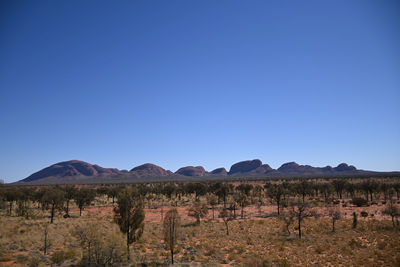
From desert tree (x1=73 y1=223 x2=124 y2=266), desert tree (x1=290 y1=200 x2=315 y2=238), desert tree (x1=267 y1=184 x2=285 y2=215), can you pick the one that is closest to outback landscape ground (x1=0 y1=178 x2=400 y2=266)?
desert tree (x1=73 y1=223 x2=124 y2=266)

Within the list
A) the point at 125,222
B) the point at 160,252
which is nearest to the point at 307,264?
the point at 160,252

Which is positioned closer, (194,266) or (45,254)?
(194,266)

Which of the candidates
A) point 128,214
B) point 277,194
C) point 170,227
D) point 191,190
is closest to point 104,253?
point 128,214

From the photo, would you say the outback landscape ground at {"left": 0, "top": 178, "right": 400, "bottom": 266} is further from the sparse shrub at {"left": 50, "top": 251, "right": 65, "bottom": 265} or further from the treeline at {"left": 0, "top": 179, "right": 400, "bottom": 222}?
the treeline at {"left": 0, "top": 179, "right": 400, "bottom": 222}

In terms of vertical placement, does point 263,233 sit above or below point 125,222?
below

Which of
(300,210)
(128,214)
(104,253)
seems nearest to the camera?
(104,253)

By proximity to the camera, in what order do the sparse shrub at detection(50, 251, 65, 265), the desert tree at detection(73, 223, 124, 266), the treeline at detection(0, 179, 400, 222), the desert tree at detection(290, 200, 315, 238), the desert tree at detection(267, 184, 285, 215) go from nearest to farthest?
the desert tree at detection(73, 223, 124, 266) < the sparse shrub at detection(50, 251, 65, 265) < the desert tree at detection(290, 200, 315, 238) < the treeline at detection(0, 179, 400, 222) < the desert tree at detection(267, 184, 285, 215)

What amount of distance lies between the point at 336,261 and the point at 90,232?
848 inches

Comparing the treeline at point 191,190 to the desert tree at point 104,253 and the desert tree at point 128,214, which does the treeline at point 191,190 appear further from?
the desert tree at point 128,214

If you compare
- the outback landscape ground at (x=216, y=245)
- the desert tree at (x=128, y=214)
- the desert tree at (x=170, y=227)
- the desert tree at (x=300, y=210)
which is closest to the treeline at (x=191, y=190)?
the desert tree at (x=300, y=210)

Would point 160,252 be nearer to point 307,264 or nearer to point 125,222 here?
point 125,222

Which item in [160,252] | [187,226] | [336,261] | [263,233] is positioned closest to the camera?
[336,261]

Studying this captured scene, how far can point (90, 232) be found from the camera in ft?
67.5

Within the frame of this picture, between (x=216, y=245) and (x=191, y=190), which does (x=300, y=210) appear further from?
(x=191, y=190)
